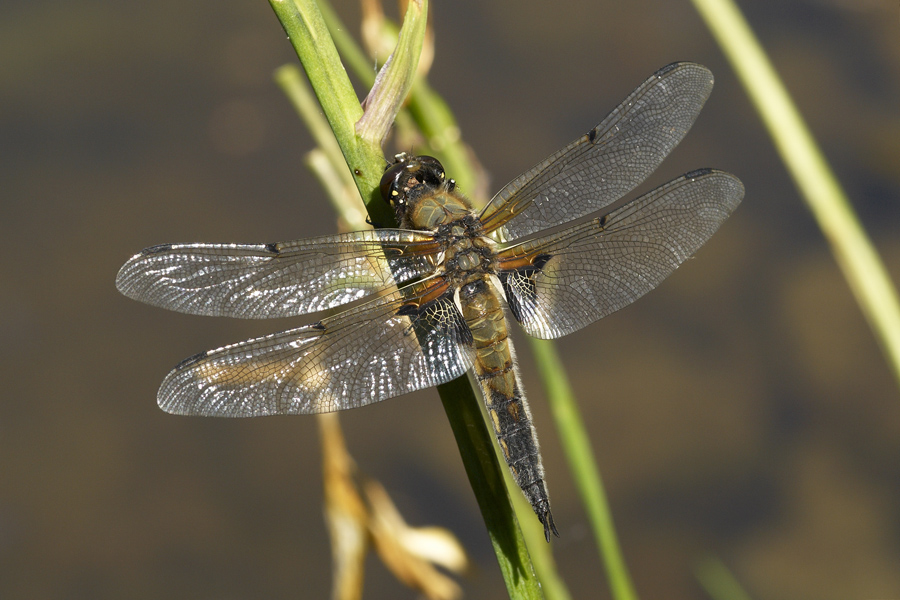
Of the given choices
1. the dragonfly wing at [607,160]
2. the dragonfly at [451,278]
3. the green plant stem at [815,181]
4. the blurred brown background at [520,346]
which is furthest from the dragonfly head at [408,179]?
the blurred brown background at [520,346]

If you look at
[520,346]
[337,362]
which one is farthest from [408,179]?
[520,346]

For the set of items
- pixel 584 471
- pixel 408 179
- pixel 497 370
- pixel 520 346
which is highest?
pixel 520 346

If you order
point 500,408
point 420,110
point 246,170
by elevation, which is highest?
point 246,170

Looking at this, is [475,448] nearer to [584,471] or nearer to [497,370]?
[497,370]

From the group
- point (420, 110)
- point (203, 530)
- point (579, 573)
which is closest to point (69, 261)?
point (203, 530)

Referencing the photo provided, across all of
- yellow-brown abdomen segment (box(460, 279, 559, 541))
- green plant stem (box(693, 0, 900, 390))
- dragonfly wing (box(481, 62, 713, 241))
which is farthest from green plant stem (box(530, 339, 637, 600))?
green plant stem (box(693, 0, 900, 390))

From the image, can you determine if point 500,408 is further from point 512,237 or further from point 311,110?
point 311,110
